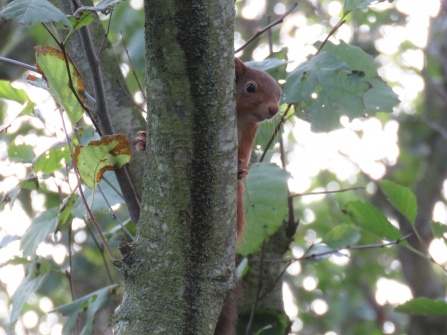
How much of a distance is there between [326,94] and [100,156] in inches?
31.1

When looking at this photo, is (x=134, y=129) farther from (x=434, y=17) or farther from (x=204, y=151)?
(x=434, y=17)

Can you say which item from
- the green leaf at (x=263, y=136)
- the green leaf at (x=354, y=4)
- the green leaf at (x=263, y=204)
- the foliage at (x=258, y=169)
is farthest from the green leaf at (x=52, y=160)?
the green leaf at (x=354, y=4)

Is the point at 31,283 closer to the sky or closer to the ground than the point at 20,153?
closer to the ground

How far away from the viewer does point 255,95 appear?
191cm

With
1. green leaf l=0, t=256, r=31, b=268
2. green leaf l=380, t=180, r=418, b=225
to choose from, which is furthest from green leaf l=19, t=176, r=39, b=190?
green leaf l=380, t=180, r=418, b=225

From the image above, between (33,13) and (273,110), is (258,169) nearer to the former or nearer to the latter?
(273,110)

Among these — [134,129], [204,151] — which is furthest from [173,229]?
[134,129]

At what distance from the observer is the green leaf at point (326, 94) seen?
1.53m

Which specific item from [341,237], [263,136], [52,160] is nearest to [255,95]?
[263,136]

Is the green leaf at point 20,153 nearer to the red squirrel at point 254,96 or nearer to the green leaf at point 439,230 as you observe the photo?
the red squirrel at point 254,96

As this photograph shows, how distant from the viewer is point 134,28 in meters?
3.12

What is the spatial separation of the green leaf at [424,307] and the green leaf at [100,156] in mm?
1142

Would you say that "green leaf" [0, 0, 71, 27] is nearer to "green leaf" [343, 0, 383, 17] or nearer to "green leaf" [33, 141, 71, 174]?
"green leaf" [33, 141, 71, 174]

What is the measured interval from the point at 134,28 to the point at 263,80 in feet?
4.83
